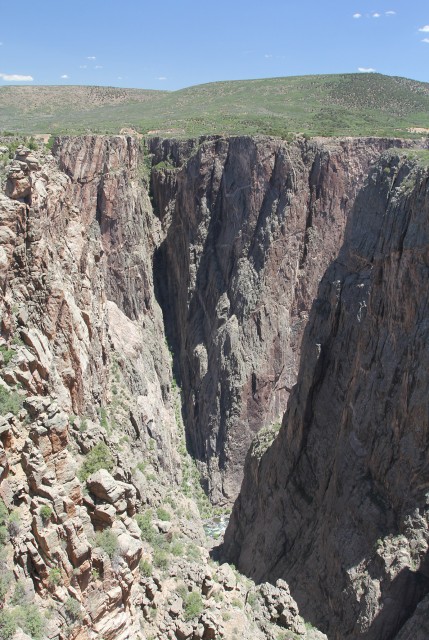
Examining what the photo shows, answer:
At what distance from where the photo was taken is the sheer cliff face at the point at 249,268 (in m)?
48.1

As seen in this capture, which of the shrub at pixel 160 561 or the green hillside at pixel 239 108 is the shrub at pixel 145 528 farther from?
the green hillside at pixel 239 108

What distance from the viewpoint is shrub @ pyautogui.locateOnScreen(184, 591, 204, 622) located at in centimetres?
1535

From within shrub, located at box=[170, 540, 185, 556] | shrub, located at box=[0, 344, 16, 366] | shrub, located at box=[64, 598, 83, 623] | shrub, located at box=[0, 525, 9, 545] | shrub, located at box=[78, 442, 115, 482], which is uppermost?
shrub, located at box=[0, 344, 16, 366]

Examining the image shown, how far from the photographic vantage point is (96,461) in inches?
638

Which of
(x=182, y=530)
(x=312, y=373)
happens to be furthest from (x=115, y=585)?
(x=312, y=373)

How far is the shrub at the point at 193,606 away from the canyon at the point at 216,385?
0.11 meters

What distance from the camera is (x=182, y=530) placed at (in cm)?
2022

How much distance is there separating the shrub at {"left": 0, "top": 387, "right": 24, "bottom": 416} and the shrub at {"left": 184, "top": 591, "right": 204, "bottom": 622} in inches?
268

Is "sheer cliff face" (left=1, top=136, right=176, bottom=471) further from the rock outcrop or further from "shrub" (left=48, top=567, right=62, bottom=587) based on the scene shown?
"shrub" (left=48, top=567, right=62, bottom=587)

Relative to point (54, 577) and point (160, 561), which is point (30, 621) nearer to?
point (54, 577)

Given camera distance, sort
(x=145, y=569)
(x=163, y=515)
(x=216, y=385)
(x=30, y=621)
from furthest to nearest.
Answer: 1. (x=216, y=385)
2. (x=163, y=515)
3. (x=145, y=569)
4. (x=30, y=621)

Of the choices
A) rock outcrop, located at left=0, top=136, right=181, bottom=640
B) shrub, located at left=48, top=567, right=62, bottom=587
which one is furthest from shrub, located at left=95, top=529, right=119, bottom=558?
shrub, located at left=48, top=567, right=62, bottom=587

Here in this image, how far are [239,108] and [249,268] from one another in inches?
1632

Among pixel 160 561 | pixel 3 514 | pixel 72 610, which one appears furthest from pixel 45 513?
pixel 160 561
